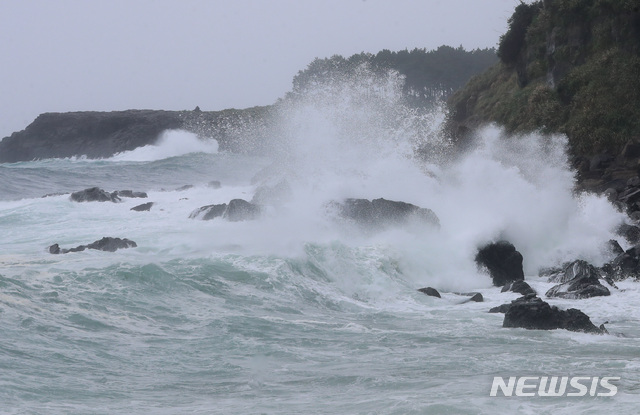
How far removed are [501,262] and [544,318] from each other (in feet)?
18.7

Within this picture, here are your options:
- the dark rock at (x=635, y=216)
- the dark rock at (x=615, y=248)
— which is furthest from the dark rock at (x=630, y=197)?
the dark rock at (x=615, y=248)

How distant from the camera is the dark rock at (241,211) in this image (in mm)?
21141

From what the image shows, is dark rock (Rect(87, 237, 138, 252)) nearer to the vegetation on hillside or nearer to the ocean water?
the ocean water

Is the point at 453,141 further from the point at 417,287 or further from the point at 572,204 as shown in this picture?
the point at 417,287

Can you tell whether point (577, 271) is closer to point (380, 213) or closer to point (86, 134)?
point (380, 213)

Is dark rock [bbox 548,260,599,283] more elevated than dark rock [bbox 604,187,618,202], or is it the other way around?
dark rock [bbox 604,187,618,202]

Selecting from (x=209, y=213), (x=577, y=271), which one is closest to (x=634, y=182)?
(x=577, y=271)

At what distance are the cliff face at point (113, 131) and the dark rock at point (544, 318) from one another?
6295cm

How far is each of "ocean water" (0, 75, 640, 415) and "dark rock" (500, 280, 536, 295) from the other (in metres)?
0.29

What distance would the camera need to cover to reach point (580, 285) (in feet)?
45.5

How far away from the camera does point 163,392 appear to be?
26.4 feet

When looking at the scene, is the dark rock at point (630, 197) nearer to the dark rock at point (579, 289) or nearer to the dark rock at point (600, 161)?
the dark rock at point (600, 161)

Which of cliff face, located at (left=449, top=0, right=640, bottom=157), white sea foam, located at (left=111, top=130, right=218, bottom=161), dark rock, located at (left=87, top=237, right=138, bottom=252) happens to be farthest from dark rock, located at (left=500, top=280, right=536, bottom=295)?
white sea foam, located at (left=111, top=130, right=218, bottom=161)

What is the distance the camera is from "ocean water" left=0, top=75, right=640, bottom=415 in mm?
7918
